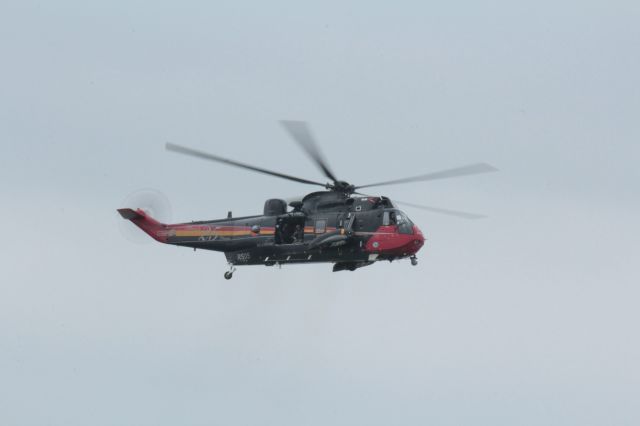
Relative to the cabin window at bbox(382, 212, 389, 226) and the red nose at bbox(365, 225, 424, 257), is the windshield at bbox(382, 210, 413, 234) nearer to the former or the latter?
the cabin window at bbox(382, 212, 389, 226)

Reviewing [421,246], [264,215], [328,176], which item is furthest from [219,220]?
[421,246]

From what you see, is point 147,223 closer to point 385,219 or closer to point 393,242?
point 385,219

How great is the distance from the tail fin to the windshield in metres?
12.5

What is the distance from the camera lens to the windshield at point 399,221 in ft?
176

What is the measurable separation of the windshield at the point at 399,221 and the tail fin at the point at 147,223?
12.5 m

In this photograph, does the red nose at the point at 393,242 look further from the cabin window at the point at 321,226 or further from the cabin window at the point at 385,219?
the cabin window at the point at 321,226

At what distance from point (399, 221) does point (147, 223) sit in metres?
14.0

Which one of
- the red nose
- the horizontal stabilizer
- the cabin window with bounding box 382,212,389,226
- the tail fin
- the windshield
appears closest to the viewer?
the red nose

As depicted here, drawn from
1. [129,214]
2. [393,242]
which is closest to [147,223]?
[129,214]

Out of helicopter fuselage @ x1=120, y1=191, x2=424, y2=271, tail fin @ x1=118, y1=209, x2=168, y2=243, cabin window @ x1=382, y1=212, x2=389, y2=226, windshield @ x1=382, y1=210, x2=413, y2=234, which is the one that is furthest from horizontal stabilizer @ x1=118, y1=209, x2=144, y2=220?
windshield @ x1=382, y1=210, x2=413, y2=234

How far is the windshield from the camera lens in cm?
5356

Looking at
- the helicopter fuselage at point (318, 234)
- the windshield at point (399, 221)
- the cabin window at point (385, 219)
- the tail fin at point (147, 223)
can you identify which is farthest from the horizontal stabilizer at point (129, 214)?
the windshield at point (399, 221)

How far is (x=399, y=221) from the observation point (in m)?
53.8

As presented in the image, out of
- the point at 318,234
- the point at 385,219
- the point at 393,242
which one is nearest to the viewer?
the point at 393,242
